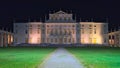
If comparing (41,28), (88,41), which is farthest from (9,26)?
(88,41)

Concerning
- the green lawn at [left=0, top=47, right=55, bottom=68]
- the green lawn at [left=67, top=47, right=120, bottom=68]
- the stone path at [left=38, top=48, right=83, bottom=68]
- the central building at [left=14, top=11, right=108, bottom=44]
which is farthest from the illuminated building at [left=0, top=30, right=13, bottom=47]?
the stone path at [left=38, top=48, right=83, bottom=68]

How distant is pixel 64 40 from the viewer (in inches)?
4013

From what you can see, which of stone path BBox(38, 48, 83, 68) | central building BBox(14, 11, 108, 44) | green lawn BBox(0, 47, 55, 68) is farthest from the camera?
central building BBox(14, 11, 108, 44)

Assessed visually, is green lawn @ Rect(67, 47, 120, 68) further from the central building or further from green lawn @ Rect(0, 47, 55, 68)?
the central building

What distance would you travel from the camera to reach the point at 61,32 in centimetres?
10144

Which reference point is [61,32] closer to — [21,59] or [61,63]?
[21,59]

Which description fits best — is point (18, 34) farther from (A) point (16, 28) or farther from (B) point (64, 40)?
(B) point (64, 40)

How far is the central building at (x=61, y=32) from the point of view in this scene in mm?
101500

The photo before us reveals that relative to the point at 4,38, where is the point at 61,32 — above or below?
above

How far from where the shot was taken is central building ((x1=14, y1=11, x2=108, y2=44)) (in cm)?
10150

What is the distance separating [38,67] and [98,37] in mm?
83855

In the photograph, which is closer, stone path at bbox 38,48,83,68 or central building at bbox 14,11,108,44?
stone path at bbox 38,48,83,68

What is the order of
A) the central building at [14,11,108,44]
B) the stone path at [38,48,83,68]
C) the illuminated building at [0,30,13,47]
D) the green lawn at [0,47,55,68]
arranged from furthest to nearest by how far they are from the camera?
the central building at [14,11,108,44] < the illuminated building at [0,30,13,47] < the green lawn at [0,47,55,68] < the stone path at [38,48,83,68]

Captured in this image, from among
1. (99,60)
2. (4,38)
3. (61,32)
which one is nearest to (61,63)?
(99,60)
